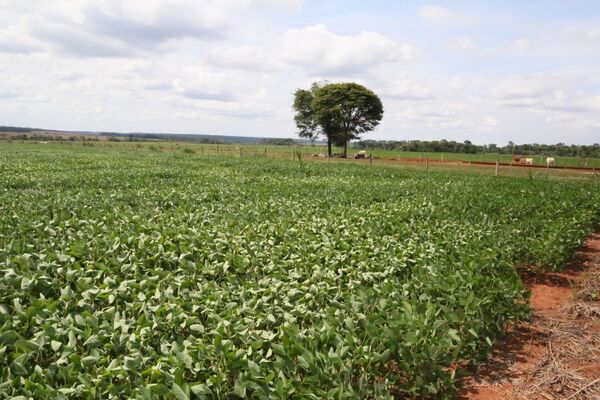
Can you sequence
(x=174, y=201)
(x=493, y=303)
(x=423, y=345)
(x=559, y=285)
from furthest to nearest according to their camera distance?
(x=174, y=201) → (x=559, y=285) → (x=493, y=303) → (x=423, y=345)

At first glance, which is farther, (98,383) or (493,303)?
(493,303)

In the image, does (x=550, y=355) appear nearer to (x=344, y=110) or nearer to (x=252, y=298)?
(x=252, y=298)

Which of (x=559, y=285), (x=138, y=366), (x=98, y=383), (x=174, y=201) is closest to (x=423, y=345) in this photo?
(x=138, y=366)

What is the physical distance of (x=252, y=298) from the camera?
4.63m

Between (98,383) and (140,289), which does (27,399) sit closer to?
(98,383)

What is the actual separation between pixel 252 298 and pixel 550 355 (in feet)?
12.7

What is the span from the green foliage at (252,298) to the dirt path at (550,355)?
1.20 ft

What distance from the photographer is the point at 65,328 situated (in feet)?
12.7

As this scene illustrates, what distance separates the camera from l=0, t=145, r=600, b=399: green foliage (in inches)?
126

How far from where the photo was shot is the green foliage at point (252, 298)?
10.5ft

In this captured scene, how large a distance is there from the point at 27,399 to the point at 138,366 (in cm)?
73

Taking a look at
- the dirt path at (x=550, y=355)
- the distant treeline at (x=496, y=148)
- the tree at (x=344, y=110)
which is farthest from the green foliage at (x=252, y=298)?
the distant treeline at (x=496, y=148)

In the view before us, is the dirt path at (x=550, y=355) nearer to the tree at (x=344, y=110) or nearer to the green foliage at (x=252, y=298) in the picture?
the green foliage at (x=252, y=298)

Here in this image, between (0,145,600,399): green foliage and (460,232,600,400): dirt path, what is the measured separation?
0.37 metres
